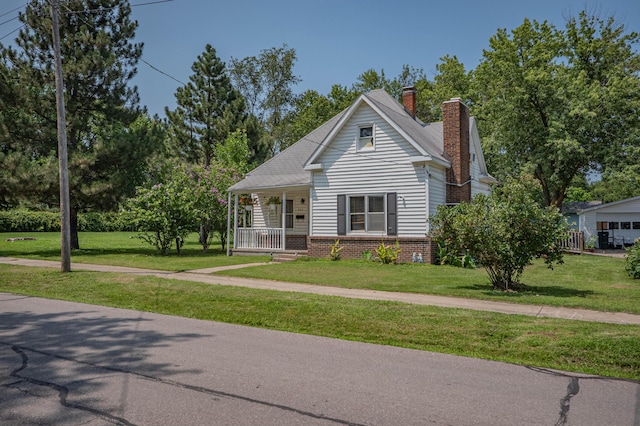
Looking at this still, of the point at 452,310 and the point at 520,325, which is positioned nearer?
the point at 520,325

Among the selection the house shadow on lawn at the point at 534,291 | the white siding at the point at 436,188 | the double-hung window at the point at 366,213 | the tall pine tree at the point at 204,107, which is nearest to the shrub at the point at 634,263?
the house shadow on lawn at the point at 534,291

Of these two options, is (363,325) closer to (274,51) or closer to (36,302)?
(36,302)

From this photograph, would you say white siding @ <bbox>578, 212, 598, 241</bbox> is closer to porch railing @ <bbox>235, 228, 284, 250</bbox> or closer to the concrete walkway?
porch railing @ <bbox>235, 228, 284, 250</bbox>

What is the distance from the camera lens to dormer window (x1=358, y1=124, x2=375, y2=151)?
1912 cm

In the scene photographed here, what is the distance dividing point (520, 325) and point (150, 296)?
306 inches

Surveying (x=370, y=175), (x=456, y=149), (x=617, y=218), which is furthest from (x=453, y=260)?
(x=617, y=218)

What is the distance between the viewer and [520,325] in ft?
24.5

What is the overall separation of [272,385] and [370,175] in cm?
1465

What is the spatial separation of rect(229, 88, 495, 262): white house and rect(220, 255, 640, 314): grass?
1.80m

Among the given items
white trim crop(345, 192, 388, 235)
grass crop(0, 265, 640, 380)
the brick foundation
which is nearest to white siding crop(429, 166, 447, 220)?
the brick foundation

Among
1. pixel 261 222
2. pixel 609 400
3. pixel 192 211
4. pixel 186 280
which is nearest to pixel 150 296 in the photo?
pixel 186 280

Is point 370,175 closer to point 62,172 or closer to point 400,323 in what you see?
point 62,172

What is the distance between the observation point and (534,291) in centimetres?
1106

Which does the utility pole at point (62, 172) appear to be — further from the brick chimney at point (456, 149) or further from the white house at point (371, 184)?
the brick chimney at point (456, 149)
